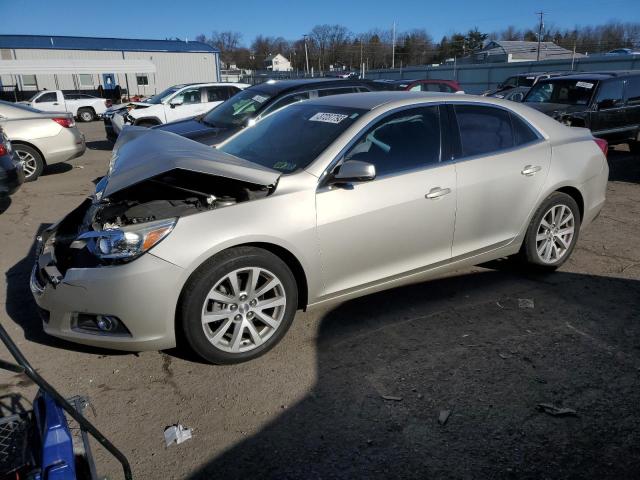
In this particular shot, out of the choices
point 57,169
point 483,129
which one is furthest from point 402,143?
point 57,169

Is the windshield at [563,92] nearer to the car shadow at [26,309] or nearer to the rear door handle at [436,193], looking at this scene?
the rear door handle at [436,193]

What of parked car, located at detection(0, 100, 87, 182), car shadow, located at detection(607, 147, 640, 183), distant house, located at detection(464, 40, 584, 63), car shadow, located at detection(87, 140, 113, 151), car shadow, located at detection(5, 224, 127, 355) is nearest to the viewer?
car shadow, located at detection(5, 224, 127, 355)

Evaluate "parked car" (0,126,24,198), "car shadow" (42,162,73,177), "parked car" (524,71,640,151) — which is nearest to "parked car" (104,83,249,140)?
"car shadow" (42,162,73,177)

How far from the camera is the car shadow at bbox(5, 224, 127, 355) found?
3426 millimetres

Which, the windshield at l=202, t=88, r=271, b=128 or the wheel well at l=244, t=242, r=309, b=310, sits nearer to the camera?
the wheel well at l=244, t=242, r=309, b=310

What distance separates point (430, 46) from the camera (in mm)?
69125

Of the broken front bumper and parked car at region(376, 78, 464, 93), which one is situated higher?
parked car at region(376, 78, 464, 93)

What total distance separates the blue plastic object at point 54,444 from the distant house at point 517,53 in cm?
5981

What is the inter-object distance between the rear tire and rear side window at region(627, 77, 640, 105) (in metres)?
23.1

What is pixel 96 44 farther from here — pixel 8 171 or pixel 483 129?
pixel 483 129

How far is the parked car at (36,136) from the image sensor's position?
876 centimetres

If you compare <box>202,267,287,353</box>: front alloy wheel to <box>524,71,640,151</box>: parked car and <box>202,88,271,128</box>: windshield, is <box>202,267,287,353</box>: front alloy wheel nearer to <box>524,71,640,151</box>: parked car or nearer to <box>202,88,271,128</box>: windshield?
<box>202,88,271,128</box>: windshield

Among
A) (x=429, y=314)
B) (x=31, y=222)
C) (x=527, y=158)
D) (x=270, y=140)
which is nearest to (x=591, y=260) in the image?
(x=527, y=158)

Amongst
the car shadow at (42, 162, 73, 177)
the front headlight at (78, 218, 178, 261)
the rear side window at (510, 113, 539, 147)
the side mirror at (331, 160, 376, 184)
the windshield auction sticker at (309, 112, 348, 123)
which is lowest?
the car shadow at (42, 162, 73, 177)
